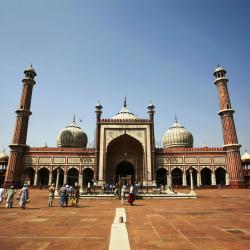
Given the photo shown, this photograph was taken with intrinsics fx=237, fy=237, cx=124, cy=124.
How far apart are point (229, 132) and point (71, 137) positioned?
82.7 ft

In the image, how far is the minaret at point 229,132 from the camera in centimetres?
3203

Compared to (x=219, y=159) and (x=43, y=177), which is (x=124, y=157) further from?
(x=219, y=159)

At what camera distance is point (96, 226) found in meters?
6.64

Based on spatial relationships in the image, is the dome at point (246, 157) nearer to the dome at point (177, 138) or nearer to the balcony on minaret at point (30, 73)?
the dome at point (177, 138)

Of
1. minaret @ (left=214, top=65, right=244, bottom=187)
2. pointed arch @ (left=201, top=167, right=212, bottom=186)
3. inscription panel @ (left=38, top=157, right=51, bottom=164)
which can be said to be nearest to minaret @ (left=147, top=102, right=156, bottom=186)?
pointed arch @ (left=201, top=167, right=212, bottom=186)

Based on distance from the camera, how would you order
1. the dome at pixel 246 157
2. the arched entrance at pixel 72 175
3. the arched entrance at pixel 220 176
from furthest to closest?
the dome at pixel 246 157 < the arched entrance at pixel 220 176 < the arched entrance at pixel 72 175

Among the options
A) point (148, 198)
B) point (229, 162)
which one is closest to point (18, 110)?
point (148, 198)

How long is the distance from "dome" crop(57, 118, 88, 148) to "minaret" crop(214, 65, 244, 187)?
23239 millimetres

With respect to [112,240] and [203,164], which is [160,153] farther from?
[112,240]

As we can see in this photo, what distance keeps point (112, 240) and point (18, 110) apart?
3440cm

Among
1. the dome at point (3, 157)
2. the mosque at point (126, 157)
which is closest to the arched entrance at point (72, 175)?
the mosque at point (126, 157)

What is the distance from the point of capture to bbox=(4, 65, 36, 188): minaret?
106 ft

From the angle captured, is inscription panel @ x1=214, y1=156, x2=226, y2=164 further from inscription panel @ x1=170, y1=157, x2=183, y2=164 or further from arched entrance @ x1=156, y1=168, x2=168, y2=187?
arched entrance @ x1=156, y1=168, x2=168, y2=187

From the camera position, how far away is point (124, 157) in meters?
34.8
